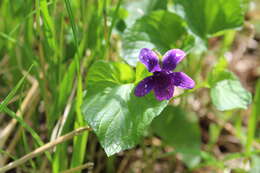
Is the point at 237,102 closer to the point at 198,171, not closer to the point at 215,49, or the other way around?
the point at 198,171

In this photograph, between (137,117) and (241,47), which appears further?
(241,47)

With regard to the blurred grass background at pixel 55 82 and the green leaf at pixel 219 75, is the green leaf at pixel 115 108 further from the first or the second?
the green leaf at pixel 219 75

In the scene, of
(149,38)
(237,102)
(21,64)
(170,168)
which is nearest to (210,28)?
(149,38)

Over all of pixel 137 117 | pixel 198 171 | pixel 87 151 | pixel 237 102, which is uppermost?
pixel 137 117

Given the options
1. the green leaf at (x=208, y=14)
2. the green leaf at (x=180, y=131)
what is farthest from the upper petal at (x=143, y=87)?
the green leaf at (x=180, y=131)

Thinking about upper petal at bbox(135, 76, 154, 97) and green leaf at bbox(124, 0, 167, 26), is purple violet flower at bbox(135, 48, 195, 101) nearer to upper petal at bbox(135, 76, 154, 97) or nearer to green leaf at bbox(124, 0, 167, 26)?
upper petal at bbox(135, 76, 154, 97)

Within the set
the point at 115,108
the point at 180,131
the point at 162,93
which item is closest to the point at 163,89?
the point at 162,93

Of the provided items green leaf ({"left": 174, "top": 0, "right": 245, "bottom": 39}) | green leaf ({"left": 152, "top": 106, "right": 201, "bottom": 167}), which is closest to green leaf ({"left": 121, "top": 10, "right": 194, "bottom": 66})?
green leaf ({"left": 174, "top": 0, "right": 245, "bottom": 39})
